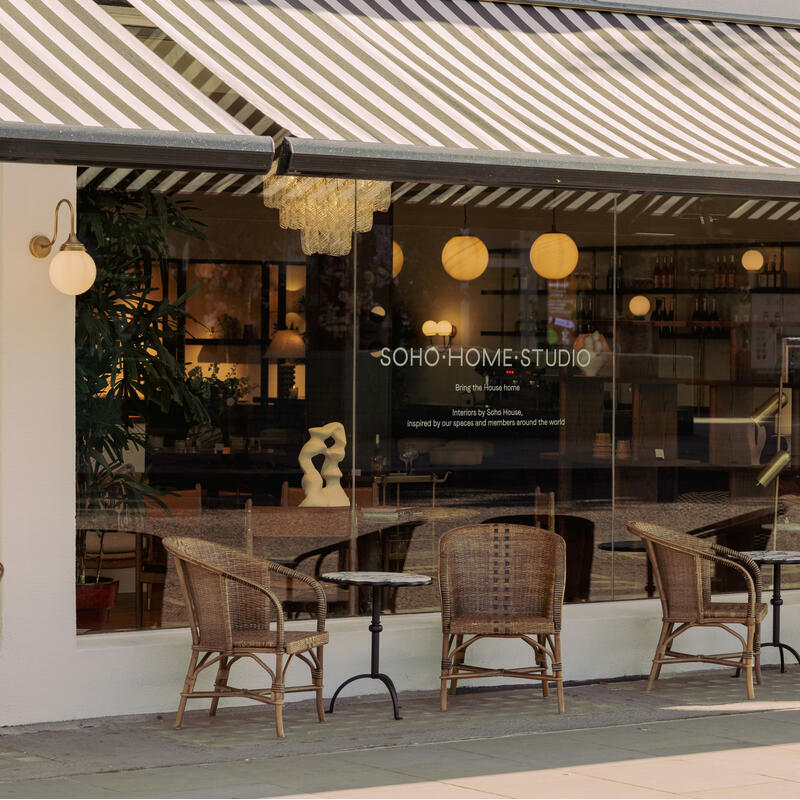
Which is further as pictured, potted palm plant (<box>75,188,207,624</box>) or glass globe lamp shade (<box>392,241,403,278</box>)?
glass globe lamp shade (<box>392,241,403,278</box>)

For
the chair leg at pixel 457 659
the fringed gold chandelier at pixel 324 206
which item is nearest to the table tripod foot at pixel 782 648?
the chair leg at pixel 457 659

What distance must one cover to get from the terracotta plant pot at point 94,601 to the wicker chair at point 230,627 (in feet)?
1.97

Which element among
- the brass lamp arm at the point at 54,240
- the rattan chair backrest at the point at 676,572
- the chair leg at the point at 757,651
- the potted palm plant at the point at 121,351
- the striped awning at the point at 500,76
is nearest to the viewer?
the striped awning at the point at 500,76

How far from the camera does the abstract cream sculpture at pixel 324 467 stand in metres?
9.23

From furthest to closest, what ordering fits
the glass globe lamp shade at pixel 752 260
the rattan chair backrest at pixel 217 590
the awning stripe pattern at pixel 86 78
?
1. the glass globe lamp shade at pixel 752 260
2. the rattan chair backrest at pixel 217 590
3. the awning stripe pattern at pixel 86 78

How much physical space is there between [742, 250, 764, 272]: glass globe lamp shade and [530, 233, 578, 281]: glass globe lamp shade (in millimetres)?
1468

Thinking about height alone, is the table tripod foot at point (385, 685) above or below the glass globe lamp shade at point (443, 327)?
below

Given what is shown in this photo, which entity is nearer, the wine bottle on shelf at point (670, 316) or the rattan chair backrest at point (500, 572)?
the rattan chair backrest at point (500, 572)

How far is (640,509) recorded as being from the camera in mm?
10195

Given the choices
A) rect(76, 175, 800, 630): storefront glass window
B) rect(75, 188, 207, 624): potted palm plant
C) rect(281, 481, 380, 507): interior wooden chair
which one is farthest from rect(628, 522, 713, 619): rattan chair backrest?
rect(75, 188, 207, 624): potted palm plant

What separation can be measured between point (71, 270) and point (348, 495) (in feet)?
7.85

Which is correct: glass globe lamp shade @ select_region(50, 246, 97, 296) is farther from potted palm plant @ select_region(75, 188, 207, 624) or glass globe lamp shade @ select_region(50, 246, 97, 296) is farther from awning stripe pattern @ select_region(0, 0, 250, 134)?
awning stripe pattern @ select_region(0, 0, 250, 134)

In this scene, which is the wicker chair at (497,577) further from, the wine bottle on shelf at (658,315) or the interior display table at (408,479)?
the wine bottle on shelf at (658,315)

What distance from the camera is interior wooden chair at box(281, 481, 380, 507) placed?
30.2 feet
